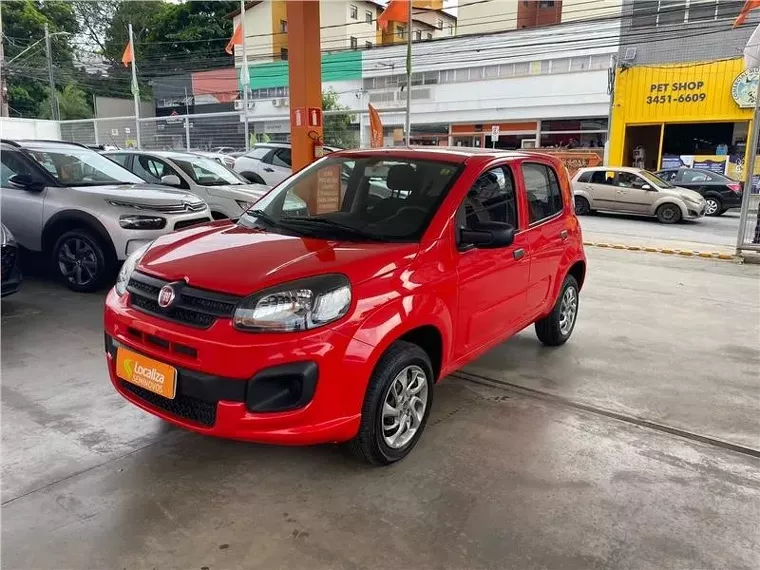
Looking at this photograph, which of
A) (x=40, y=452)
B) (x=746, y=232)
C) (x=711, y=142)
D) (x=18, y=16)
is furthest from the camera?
(x=18, y=16)

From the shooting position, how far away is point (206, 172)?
8734mm

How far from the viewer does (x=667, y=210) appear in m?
15.3

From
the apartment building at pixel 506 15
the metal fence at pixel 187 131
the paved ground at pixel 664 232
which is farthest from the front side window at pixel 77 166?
the apartment building at pixel 506 15

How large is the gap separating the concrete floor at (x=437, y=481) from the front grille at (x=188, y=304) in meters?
0.83

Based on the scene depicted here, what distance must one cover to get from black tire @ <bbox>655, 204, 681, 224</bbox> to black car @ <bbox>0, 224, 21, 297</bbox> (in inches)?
580

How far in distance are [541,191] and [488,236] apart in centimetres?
136

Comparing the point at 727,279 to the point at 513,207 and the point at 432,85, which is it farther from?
the point at 432,85

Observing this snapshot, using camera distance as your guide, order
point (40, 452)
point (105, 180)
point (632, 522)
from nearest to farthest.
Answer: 1. point (632, 522)
2. point (40, 452)
3. point (105, 180)

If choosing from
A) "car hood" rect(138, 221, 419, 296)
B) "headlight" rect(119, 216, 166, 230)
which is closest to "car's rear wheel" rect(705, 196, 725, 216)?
"headlight" rect(119, 216, 166, 230)

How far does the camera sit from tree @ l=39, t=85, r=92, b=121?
46094mm

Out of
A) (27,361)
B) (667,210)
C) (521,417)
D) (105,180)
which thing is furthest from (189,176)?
(667,210)

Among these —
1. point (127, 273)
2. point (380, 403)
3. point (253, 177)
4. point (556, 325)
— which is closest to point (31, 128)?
point (253, 177)

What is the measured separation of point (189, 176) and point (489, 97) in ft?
81.2

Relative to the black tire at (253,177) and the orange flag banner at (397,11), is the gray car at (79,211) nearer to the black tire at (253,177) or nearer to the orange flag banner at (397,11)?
the black tire at (253,177)
